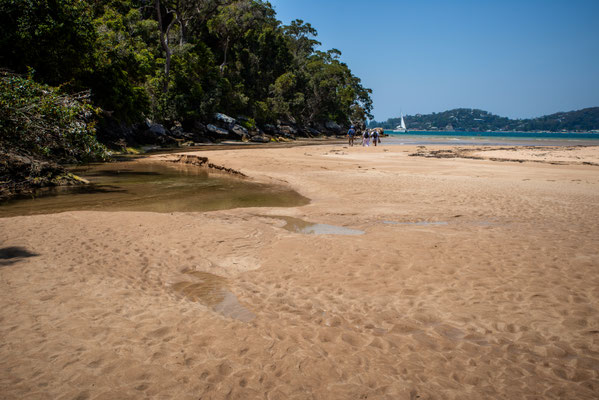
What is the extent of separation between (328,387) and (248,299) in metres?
2.15

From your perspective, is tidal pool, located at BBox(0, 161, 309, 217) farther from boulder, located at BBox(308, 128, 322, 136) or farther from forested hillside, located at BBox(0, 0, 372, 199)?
boulder, located at BBox(308, 128, 322, 136)

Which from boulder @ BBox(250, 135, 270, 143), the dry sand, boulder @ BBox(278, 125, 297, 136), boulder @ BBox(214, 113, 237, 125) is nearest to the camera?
the dry sand

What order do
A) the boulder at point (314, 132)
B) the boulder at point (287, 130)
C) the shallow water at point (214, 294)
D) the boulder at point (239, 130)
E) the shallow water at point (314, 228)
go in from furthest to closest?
the boulder at point (314, 132), the boulder at point (287, 130), the boulder at point (239, 130), the shallow water at point (314, 228), the shallow water at point (214, 294)

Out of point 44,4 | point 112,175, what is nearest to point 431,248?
point 112,175

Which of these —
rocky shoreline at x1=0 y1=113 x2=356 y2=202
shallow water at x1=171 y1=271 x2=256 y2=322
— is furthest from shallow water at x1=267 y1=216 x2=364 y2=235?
rocky shoreline at x1=0 y1=113 x2=356 y2=202

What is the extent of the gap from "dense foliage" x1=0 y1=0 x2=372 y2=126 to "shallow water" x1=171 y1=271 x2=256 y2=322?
502 inches

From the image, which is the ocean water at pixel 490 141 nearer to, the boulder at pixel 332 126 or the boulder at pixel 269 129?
the boulder at pixel 332 126

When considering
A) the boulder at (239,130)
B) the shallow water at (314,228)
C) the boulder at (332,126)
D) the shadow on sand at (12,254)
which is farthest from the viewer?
the boulder at (332,126)

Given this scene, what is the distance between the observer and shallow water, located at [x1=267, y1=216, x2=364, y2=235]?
841 centimetres

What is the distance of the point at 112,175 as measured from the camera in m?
17.5

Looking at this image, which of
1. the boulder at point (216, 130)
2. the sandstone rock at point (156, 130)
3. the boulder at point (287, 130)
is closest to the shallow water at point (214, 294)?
the sandstone rock at point (156, 130)

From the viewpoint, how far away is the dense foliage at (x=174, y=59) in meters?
19.4

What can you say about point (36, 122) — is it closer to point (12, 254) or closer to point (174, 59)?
point (12, 254)

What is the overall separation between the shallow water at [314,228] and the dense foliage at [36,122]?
30.3 ft
